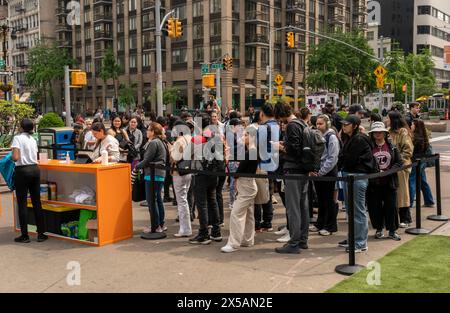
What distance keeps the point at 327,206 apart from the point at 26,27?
103083mm

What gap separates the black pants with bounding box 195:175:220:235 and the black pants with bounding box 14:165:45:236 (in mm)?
2511

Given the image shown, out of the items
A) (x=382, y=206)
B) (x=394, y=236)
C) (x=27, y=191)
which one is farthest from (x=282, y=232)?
(x=27, y=191)

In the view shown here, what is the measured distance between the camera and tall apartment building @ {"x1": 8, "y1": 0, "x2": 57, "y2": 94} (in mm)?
95062

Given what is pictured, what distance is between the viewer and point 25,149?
8039 mm

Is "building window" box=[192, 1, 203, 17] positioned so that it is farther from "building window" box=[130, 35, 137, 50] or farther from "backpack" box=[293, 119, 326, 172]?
"backpack" box=[293, 119, 326, 172]

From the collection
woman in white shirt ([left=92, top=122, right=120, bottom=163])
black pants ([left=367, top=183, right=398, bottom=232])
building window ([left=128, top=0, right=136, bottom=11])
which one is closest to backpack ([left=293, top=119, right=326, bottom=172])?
black pants ([left=367, top=183, right=398, bottom=232])

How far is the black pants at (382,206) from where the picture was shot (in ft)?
26.2

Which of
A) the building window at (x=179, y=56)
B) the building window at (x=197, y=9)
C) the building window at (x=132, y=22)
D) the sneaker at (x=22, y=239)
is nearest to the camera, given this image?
the sneaker at (x=22, y=239)

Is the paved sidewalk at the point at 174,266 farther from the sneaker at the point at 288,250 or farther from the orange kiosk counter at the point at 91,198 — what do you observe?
the orange kiosk counter at the point at 91,198

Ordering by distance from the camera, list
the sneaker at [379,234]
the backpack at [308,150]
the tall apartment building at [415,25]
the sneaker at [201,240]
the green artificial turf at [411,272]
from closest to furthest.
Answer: the green artificial turf at [411,272] < the backpack at [308,150] < the sneaker at [201,240] < the sneaker at [379,234] < the tall apartment building at [415,25]

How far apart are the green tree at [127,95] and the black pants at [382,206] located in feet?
223

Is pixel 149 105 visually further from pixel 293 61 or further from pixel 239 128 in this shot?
pixel 239 128

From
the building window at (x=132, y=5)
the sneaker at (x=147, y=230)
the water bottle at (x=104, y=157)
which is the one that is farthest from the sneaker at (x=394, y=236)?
the building window at (x=132, y=5)

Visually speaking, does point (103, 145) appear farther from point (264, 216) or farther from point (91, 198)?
point (264, 216)
